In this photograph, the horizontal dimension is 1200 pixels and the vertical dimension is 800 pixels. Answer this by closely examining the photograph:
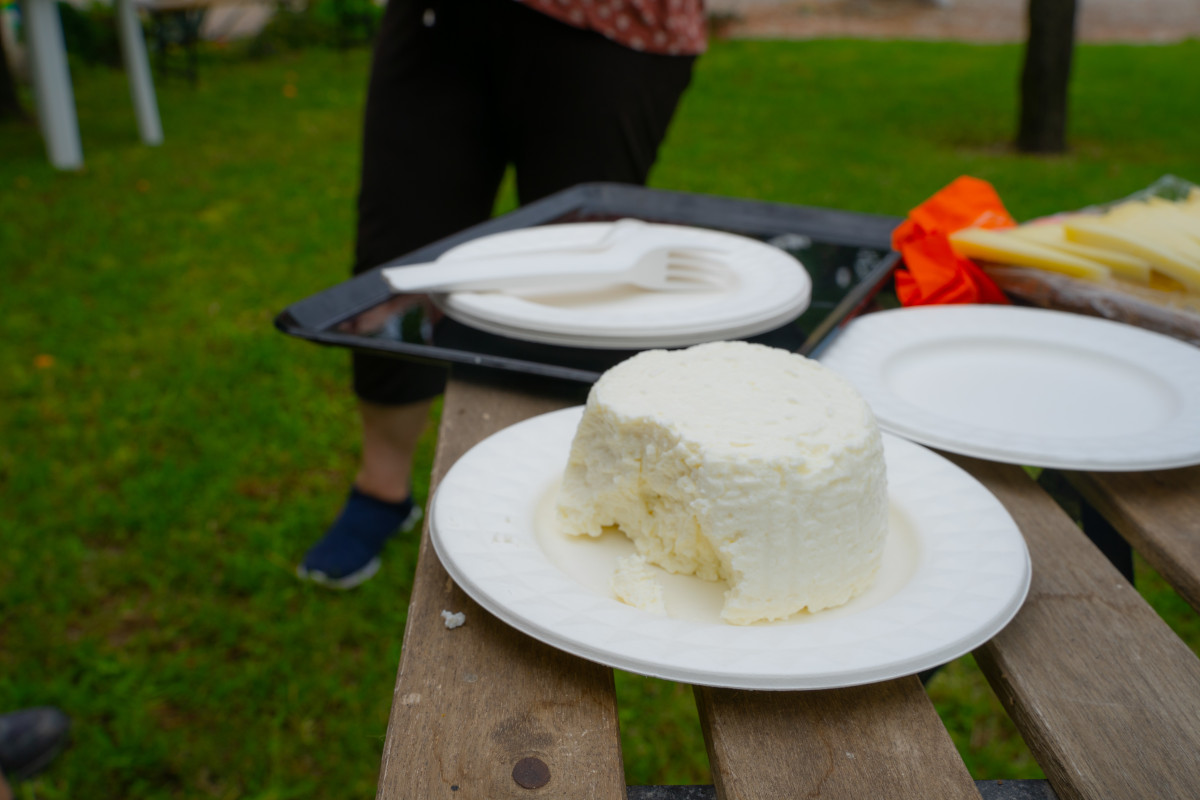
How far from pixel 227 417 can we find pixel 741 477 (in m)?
2.61

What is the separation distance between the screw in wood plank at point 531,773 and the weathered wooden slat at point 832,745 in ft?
0.37

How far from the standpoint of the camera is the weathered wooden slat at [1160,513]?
2.55ft

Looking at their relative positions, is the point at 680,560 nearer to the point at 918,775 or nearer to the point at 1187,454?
the point at 918,775

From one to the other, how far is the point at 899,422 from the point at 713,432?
0.99ft

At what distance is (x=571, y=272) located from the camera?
3.70ft

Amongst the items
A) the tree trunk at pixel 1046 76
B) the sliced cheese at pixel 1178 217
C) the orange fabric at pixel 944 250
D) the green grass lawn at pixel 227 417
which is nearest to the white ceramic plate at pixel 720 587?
the orange fabric at pixel 944 250

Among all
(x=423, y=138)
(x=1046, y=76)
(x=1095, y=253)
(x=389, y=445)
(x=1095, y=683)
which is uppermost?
(x=423, y=138)

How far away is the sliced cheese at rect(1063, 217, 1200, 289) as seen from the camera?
3.95 ft

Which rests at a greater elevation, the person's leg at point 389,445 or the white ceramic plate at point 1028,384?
the white ceramic plate at point 1028,384

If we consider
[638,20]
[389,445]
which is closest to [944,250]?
[638,20]

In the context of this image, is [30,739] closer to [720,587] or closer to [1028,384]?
[720,587]

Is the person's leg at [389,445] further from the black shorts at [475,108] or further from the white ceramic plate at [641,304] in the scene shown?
the white ceramic plate at [641,304]

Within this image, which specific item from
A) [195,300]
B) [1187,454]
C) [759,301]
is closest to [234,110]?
[195,300]

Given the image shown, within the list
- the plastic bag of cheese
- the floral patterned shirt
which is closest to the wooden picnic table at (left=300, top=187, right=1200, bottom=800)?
the plastic bag of cheese
